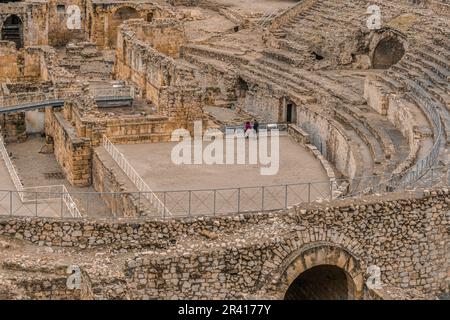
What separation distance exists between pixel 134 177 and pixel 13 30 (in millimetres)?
20416

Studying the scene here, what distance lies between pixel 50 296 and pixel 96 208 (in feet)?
33.7

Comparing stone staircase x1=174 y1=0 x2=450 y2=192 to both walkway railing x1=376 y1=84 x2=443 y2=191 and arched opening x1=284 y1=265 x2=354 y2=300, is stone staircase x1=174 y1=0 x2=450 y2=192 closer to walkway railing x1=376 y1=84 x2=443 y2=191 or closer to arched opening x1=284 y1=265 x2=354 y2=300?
walkway railing x1=376 y1=84 x2=443 y2=191

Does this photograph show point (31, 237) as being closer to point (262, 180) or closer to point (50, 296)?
point (50, 296)

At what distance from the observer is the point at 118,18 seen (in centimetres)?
5584

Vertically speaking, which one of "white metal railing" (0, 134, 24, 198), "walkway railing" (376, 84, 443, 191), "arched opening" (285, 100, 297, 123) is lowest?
"white metal railing" (0, 134, 24, 198)

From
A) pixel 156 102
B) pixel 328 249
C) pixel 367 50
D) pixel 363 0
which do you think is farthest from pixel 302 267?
pixel 363 0

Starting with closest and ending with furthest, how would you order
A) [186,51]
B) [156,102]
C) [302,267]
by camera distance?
[302,267], [156,102], [186,51]

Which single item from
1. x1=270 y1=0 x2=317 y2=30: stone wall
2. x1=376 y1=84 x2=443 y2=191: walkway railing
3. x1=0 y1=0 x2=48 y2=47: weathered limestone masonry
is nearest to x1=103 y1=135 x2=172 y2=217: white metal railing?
x1=376 y1=84 x2=443 y2=191: walkway railing

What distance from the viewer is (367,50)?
49.8 m

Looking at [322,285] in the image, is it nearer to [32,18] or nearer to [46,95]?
[46,95]

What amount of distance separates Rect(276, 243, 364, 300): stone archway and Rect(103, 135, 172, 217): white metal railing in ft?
11.8

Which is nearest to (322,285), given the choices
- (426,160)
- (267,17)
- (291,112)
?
(426,160)

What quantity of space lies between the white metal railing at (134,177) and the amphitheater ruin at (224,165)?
0.07 metres

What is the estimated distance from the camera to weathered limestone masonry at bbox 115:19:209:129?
40.7 m
